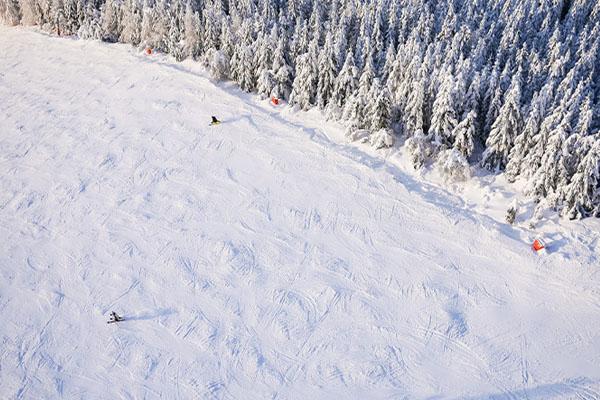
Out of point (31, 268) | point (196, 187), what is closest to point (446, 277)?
point (196, 187)

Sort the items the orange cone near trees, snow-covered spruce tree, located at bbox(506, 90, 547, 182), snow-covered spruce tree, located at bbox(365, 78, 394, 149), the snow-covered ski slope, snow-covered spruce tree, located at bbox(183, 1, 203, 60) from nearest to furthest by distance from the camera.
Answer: the snow-covered ski slope < the orange cone near trees < snow-covered spruce tree, located at bbox(506, 90, 547, 182) < snow-covered spruce tree, located at bbox(365, 78, 394, 149) < snow-covered spruce tree, located at bbox(183, 1, 203, 60)

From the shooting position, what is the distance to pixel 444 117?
23.4 metres

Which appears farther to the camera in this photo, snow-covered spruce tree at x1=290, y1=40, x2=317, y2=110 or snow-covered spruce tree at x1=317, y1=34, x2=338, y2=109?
snow-covered spruce tree at x1=290, y1=40, x2=317, y2=110

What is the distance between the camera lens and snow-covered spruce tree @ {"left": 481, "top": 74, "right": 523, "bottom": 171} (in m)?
21.8

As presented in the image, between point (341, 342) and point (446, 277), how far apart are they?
586 cm

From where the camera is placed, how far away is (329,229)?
21.5m

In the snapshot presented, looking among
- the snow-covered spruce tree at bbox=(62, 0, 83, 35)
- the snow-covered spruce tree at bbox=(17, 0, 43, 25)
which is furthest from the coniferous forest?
the snow-covered spruce tree at bbox=(17, 0, 43, 25)

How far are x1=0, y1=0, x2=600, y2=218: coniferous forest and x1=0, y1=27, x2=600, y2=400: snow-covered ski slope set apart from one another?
2.59 m

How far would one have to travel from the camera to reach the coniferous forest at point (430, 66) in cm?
2119

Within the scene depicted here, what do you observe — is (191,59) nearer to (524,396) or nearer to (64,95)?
(64,95)

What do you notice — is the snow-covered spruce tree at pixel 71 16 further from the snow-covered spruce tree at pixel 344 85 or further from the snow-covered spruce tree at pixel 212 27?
the snow-covered spruce tree at pixel 344 85

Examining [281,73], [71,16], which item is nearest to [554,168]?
[281,73]

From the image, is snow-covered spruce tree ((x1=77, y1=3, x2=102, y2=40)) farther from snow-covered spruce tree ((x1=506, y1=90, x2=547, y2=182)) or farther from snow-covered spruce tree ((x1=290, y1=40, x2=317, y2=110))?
snow-covered spruce tree ((x1=506, y1=90, x2=547, y2=182))

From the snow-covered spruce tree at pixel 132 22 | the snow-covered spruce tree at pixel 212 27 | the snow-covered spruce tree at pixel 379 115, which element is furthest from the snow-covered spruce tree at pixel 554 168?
the snow-covered spruce tree at pixel 132 22
